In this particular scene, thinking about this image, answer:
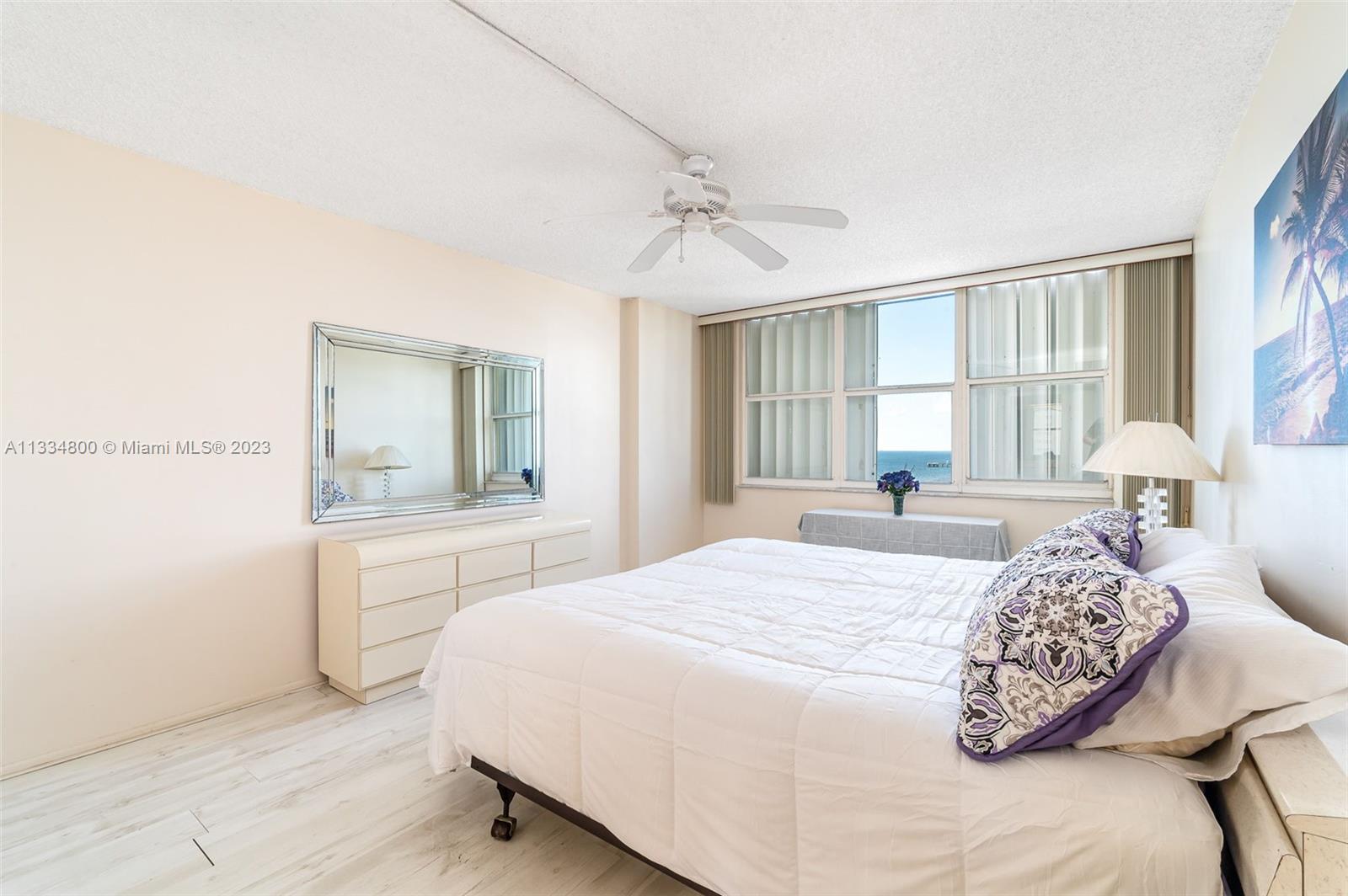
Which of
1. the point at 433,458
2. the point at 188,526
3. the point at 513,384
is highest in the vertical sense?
the point at 513,384

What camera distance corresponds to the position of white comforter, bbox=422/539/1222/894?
3.52 feet

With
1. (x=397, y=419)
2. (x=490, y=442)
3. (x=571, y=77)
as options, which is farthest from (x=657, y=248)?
(x=490, y=442)

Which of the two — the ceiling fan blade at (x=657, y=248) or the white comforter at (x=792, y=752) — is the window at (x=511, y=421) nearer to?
the ceiling fan blade at (x=657, y=248)

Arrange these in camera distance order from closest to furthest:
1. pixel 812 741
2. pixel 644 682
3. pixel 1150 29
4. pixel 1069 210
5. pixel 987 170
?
pixel 812 741
pixel 644 682
pixel 1150 29
pixel 987 170
pixel 1069 210

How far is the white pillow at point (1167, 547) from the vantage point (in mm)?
1799

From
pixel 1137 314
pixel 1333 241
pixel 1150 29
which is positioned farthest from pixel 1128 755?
pixel 1137 314

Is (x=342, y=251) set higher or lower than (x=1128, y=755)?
higher

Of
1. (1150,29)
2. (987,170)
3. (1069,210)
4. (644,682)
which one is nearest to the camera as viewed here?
(644,682)

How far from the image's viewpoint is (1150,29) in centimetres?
180

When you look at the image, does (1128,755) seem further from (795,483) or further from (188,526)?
(795,483)

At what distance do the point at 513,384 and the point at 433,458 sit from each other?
0.83 m

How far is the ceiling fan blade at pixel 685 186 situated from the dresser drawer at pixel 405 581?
2300mm

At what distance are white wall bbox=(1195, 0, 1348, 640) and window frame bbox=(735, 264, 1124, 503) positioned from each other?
3.08 feet

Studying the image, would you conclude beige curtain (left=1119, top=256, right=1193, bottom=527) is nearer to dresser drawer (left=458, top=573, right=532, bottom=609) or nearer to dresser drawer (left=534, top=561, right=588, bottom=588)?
dresser drawer (left=534, top=561, right=588, bottom=588)
